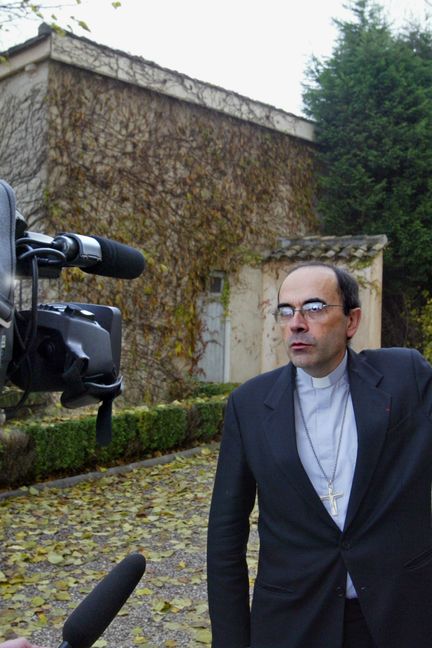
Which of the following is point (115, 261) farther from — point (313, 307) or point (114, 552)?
point (114, 552)

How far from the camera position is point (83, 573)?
18.4 feet

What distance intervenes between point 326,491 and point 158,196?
10.5m

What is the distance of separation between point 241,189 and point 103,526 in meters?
8.54

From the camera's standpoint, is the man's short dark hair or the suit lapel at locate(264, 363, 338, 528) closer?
the suit lapel at locate(264, 363, 338, 528)

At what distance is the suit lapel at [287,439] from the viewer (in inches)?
91.2

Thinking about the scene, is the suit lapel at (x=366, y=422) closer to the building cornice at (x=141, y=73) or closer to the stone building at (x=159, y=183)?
the stone building at (x=159, y=183)

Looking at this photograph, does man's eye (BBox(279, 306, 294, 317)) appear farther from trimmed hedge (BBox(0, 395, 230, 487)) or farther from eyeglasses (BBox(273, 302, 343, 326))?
trimmed hedge (BBox(0, 395, 230, 487))

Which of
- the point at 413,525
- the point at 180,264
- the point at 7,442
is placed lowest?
the point at 7,442

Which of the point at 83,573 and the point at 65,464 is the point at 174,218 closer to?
the point at 65,464

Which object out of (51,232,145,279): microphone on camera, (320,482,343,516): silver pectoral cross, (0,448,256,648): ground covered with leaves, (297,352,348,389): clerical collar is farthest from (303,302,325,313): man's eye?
(0,448,256,648): ground covered with leaves

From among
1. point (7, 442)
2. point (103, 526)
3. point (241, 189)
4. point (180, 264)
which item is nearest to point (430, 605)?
point (103, 526)

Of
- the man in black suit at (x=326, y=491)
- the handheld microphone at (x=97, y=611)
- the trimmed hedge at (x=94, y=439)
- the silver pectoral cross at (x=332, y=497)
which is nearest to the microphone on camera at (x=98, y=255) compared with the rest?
the handheld microphone at (x=97, y=611)

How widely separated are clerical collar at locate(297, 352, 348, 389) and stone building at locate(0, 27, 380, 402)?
8.83m

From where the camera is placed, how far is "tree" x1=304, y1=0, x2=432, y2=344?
1420cm
